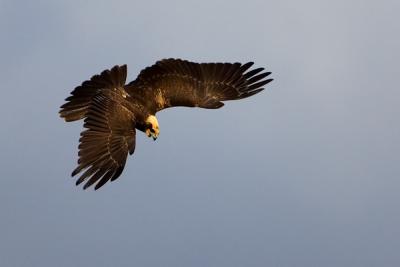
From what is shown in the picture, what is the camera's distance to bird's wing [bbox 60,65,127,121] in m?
21.8

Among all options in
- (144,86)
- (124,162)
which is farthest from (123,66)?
(124,162)

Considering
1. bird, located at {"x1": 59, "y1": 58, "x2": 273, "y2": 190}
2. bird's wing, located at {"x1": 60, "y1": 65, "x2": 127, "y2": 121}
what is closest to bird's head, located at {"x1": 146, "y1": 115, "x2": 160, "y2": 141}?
bird, located at {"x1": 59, "y1": 58, "x2": 273, "y2": 190}

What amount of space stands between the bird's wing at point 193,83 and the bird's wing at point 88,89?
39cm

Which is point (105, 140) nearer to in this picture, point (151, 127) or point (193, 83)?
point (151, 127)

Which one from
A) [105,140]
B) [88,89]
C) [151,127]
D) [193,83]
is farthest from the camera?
[193,83]

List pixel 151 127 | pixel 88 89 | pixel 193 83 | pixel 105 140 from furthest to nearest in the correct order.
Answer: pixel 193 83
pixel 151 127
pixel 88 89
pixel 105 140

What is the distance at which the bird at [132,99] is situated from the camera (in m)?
20.6

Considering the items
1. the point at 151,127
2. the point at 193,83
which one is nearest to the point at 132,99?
the point at 151,127

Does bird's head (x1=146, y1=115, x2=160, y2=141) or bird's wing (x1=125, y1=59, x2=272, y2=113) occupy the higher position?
bird's wing (x1=125, y1=59, x2=272, y2=113)

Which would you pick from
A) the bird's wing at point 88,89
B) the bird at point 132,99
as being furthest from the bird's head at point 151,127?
the bird's wing at point 88,89

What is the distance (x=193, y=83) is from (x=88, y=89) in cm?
252

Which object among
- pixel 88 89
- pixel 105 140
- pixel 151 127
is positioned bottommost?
pixel 105 140

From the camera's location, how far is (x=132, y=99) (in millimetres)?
22047

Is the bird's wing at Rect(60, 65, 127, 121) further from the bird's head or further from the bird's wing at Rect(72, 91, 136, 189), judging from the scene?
the bird's head
